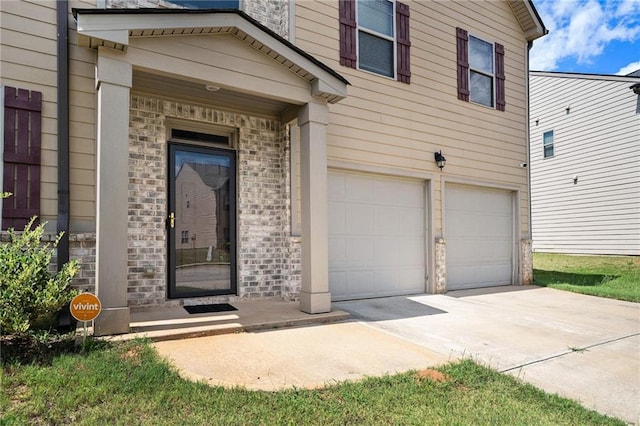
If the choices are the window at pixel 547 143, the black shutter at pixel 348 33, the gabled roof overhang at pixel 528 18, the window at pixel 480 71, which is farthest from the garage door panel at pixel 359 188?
the window at pixel 547 143

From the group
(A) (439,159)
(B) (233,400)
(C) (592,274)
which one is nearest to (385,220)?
(A) (439,159)

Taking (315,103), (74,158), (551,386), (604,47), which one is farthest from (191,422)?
(604,47)

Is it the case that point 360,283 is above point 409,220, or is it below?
below

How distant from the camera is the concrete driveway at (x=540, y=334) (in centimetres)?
320

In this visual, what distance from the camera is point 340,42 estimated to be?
20.9 ft

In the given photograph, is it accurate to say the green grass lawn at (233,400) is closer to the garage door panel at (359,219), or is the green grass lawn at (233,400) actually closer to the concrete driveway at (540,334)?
the concrete driveway at (540,334)

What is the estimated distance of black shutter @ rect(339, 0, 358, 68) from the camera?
640 centimetres

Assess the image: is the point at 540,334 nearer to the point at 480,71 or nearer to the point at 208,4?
the point at 480,71

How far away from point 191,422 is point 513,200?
8.33 meters

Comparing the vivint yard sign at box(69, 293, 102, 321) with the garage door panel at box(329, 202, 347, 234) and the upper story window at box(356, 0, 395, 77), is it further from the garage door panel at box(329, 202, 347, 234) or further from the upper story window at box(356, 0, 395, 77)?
the upper story window at box(356, 0, 395, 77)

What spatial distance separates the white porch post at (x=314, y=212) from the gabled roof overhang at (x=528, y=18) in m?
6.41

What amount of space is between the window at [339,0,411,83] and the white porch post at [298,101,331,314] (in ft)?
6.23

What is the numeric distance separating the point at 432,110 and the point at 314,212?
3749mm

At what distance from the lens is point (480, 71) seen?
27.1 ft
